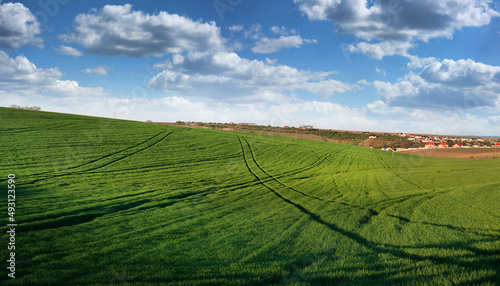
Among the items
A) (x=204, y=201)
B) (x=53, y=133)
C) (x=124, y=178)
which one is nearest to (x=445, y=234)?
(x=204, y=201)

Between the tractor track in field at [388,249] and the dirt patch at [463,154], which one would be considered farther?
the dirt patch at [463,154]

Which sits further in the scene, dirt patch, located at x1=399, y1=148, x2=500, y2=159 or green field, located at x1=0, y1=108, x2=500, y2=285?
dirt patch, located at x1=399, y1=148, x2=500, y2=159

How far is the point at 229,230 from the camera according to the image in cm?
1256

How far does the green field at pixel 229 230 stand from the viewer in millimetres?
7680

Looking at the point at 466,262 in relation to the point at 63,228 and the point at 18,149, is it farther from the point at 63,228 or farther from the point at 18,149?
the point at 18,149

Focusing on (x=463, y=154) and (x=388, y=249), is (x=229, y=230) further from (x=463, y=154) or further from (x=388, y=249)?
(x=463, y=154)

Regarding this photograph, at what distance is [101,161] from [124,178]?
30.1 ft

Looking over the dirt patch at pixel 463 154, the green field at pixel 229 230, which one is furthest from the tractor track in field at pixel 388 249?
the dirt patch at pixel 463 154

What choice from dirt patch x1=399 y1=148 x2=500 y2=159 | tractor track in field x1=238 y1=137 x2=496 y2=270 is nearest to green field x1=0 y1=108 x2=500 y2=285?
tractor track in field x1=238 y1=137 x2=496 y2=270

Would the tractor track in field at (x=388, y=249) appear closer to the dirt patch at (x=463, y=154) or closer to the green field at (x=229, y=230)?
the green field at (x=229, y=230)

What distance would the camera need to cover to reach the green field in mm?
7680

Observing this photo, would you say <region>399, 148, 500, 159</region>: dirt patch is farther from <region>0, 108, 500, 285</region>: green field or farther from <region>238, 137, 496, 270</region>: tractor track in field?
<region>238, 137, 496, 270</region>: tractor track in field

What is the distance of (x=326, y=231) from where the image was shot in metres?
12.5

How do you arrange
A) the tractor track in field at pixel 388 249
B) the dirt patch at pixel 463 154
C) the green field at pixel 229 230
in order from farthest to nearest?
the dirt patch at pixel 463 154 < the tractor track in field at pixel 388 249 < the green field at pixel 229 230
